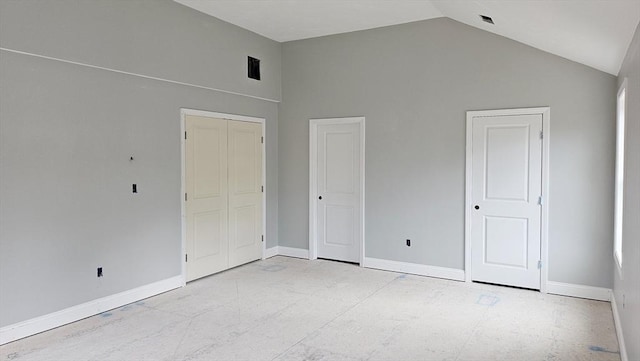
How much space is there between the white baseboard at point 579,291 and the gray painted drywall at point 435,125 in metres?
0.07

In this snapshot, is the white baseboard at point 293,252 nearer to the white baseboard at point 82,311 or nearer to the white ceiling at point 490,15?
the white baseboard at point 82,311

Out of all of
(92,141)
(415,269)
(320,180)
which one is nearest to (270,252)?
(320,180)

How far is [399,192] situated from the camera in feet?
18.5

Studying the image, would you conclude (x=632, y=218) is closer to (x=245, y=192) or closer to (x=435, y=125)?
(x=435, y=125)

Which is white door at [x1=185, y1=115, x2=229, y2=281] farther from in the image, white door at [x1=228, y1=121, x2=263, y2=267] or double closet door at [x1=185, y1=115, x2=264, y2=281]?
white door at [x1=228, y1=121, x2=263, y2=267]

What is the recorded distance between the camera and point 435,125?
5.37 m

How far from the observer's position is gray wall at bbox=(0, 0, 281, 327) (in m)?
3.54

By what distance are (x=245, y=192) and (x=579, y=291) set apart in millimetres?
4173

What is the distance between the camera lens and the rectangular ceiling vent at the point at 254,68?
231 inches

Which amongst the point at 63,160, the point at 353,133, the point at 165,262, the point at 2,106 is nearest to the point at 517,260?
the point at 353,133

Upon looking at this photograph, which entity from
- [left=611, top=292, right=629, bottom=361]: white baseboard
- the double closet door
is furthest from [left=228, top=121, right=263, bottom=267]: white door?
[left=611, top=292, right=629, bottom=361]: white baseboard

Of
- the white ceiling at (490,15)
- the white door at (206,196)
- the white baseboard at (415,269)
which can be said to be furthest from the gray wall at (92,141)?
the white baseboard at (415,269)

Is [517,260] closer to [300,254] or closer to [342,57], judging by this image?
[300,254]

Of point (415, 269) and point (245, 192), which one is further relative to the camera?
point (245, 192)
